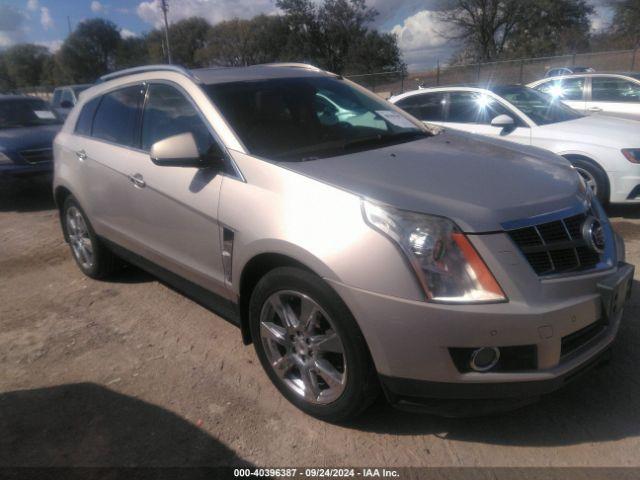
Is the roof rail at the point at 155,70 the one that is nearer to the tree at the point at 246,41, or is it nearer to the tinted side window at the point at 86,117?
the tinted side window at the point at 86,117

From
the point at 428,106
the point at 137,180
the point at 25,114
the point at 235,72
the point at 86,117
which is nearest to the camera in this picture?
the point at 137,180

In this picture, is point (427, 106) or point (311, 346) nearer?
point (311, 346)

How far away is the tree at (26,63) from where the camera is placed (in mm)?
67750

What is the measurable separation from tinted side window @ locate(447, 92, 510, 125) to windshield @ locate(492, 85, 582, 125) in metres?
0.18

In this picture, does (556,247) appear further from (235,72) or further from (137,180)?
(137,180)

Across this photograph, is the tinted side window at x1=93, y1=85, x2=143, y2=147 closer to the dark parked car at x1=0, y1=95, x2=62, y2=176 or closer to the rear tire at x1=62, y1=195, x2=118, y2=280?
the rear tire at x1=62, y1=195, x2=118, y2=280

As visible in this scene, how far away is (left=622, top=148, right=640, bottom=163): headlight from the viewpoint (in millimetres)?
5715

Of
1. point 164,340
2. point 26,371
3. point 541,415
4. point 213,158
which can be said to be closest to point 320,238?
point 213,158

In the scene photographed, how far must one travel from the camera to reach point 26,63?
2699 inches

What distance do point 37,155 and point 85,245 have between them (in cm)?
459

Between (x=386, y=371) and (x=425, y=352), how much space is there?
20 cm

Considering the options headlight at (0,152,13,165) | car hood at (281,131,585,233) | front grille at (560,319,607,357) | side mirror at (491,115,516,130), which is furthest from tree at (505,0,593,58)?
front grille at (560,319,607,357)

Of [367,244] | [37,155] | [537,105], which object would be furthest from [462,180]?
[37,155]

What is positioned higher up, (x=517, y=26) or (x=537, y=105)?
(x=517, y=26)
